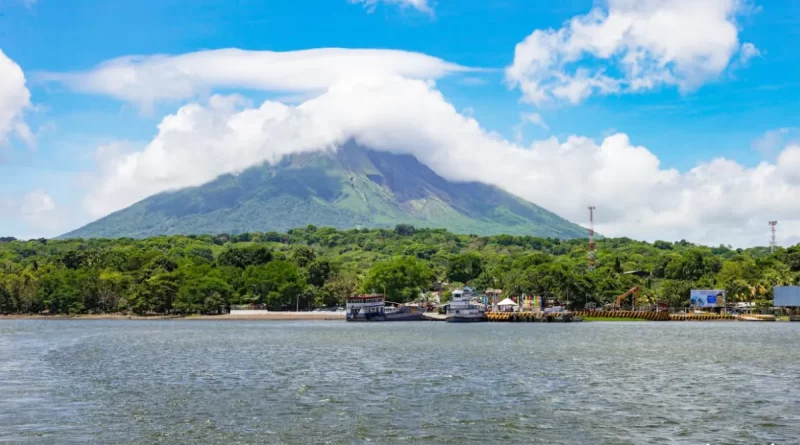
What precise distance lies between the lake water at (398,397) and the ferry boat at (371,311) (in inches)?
3273

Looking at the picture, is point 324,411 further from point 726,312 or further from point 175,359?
point 726,312

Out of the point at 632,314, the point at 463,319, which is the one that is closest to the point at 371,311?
the point at 463,319

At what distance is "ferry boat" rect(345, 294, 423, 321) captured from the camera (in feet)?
484

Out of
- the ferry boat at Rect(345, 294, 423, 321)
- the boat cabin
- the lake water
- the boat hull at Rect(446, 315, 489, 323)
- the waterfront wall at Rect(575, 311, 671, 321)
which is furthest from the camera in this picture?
the waterfront wall at Rect(575, 311, 671, 321)

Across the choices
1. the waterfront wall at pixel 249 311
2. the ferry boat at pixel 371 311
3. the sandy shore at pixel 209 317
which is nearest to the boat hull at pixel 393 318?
the ferry boat at pixel 371 311

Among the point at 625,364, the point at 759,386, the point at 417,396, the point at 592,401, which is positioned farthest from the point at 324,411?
the point at 625,364

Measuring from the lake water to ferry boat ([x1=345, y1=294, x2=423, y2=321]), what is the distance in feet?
273

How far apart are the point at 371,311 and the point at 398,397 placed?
370 feet

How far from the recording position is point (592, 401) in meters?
35.0

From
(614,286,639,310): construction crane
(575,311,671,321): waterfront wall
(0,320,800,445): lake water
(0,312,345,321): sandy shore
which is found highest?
(614,286,639,310): construction crane

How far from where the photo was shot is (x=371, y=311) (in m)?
148

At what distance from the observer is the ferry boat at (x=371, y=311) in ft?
484

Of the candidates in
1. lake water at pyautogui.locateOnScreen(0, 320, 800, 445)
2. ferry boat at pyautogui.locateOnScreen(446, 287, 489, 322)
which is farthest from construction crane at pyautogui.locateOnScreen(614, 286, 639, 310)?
lake water at pyautogui.locateOnScreen(0, 320, 800, 445)

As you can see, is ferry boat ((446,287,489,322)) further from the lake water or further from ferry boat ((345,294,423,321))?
the lake water
